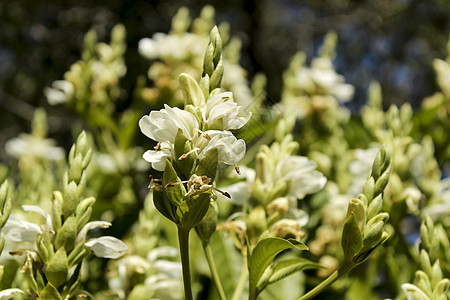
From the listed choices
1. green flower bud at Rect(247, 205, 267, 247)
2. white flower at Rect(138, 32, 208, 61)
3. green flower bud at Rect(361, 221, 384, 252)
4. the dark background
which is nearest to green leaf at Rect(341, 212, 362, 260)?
green flower bud at Rect(361, 221, 384, 252)

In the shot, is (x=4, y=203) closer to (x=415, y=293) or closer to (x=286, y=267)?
(x=286, y=267)

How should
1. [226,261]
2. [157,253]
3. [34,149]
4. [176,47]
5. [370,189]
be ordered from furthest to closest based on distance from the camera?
[34,149], [176,47], [226,261], [157,253], [370,189]

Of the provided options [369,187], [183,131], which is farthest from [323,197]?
[183,131]

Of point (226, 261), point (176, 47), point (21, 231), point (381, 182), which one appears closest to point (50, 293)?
point (21, 231)

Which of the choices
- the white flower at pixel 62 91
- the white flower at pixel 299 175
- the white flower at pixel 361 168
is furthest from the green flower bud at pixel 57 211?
the white flower at pixel 62 91

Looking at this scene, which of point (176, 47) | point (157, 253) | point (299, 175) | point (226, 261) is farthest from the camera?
point (176, 47)

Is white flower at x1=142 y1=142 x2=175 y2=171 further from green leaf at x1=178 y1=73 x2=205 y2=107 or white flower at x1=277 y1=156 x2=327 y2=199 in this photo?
white flower at x1=277 y1=156 x2=327 y2=199

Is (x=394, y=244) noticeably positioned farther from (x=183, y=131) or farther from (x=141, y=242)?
(x=183, y=131)
